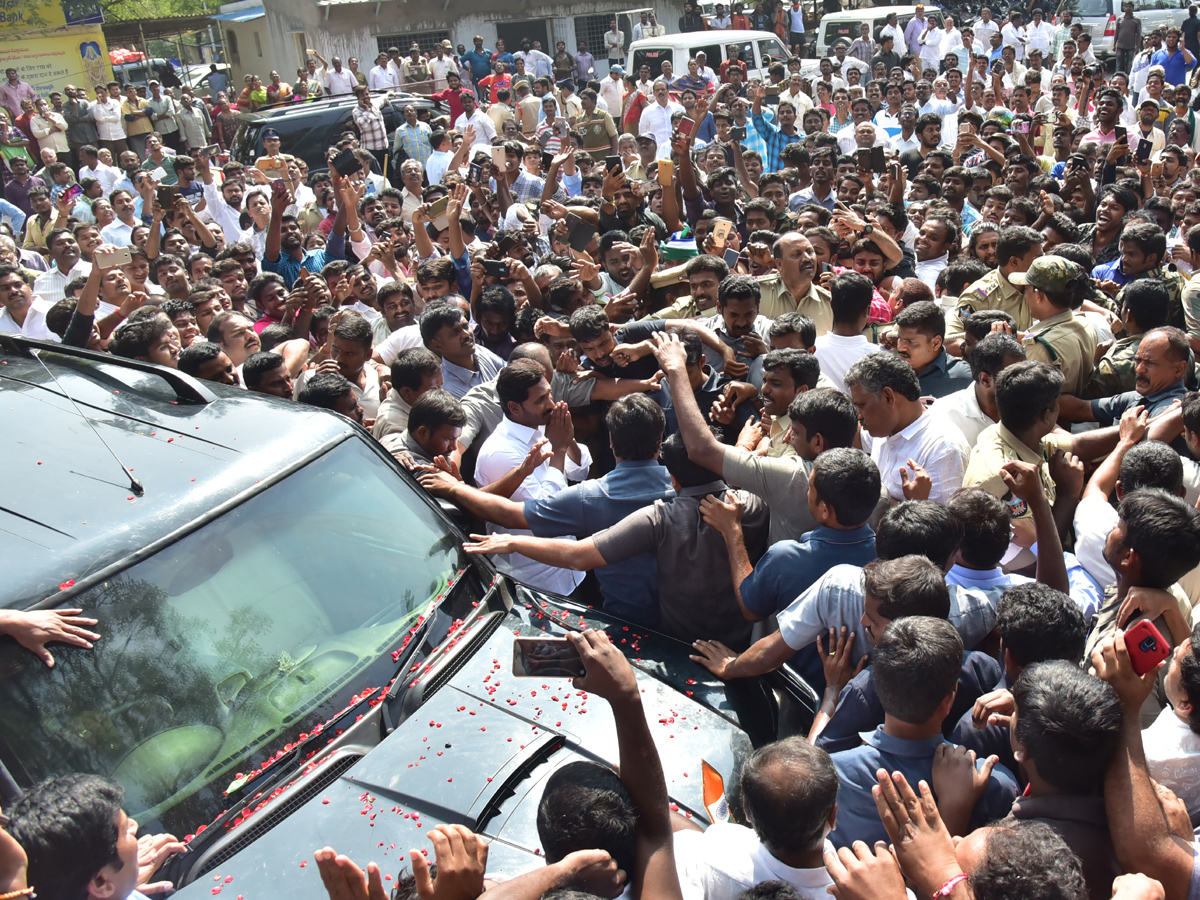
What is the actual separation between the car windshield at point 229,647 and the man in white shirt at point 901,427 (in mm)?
1982

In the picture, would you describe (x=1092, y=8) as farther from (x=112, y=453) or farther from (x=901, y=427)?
(x=112, y=453)

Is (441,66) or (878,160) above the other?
(441,66)

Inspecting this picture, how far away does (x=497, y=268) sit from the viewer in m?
6.95

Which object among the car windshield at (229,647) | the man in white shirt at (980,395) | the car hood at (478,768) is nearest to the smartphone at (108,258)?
the car windshield at (229,647)

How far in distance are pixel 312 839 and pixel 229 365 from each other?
3240mm

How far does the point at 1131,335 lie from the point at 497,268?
4033 millimetres

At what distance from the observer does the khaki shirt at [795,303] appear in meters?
6.48

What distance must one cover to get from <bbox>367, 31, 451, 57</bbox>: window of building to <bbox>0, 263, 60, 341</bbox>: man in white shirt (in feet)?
66.1

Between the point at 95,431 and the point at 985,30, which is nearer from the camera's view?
the point at 95,431

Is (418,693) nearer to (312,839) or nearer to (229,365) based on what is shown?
(312,839)

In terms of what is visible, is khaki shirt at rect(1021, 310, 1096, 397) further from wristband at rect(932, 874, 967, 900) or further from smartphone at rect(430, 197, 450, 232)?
smartphone at rect(430, 197, 450, 232)

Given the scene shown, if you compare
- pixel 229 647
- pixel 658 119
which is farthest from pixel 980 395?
pixel 658 119

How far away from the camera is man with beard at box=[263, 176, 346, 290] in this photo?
8.86 meters

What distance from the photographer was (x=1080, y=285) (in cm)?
542
